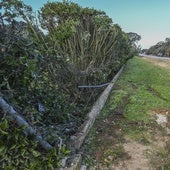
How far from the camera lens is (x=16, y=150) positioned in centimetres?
393

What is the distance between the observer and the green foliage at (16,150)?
3.86m

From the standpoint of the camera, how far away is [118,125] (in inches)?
285

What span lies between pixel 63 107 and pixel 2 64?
5.56ft

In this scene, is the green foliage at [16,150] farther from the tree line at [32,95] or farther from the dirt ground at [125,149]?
the dirt ground at [125,149]

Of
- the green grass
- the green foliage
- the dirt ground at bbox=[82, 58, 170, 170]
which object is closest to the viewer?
the green foliage

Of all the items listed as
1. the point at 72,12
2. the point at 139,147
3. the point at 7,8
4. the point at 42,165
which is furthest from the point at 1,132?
the point at 72,12

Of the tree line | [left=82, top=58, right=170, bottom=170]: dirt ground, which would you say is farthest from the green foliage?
[left=82, top=58, right=170, bottom=170]: dirt ground

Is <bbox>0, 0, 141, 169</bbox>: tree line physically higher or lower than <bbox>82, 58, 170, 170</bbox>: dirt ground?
higher

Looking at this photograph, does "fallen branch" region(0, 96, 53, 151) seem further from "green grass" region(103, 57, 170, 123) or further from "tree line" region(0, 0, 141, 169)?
"green grass" region(103, 57, 170, 123)

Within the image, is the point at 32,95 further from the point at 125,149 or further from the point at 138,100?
the point at 138,100

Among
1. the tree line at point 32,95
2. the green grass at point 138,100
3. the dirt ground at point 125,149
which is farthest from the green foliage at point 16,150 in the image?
the green grass at point 138,100

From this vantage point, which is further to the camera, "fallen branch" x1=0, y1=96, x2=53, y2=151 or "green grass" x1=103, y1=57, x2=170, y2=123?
"green grass" x1=103, y1=57, x2=170, y2=123

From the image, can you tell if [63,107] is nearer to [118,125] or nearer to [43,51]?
[43,51]

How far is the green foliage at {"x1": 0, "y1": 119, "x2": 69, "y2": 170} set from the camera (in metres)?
3.86
